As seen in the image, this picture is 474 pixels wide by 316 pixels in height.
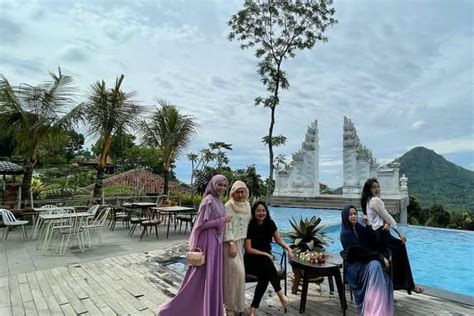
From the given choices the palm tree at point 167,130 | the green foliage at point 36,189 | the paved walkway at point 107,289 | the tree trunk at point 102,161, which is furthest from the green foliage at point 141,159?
the paved walkway at point 107,289

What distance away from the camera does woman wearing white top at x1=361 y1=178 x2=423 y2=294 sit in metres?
3.04

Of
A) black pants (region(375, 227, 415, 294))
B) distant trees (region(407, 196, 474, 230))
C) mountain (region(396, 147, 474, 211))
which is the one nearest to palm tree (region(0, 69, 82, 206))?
black pants (region(375, 227, 415, 294))

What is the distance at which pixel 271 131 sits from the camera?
12.8 m

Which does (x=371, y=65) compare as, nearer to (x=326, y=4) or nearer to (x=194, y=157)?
(x=326, y=4)

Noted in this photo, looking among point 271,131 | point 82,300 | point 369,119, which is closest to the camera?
point 82,300

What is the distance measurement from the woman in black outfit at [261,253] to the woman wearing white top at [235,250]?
10 centimetres

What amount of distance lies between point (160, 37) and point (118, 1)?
151 centimetres

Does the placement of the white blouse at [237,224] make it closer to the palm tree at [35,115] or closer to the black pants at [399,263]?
the black pants at [399,263]

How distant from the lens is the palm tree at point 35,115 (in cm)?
779

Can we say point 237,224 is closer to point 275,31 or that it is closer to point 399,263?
point 399,263

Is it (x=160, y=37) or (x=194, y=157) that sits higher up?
(x=160, y=37)

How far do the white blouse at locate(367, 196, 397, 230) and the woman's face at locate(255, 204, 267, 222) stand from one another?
128 centimetres

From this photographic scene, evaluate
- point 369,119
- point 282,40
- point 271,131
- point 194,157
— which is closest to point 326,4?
point 282,40

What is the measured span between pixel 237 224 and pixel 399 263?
6.05 ft
